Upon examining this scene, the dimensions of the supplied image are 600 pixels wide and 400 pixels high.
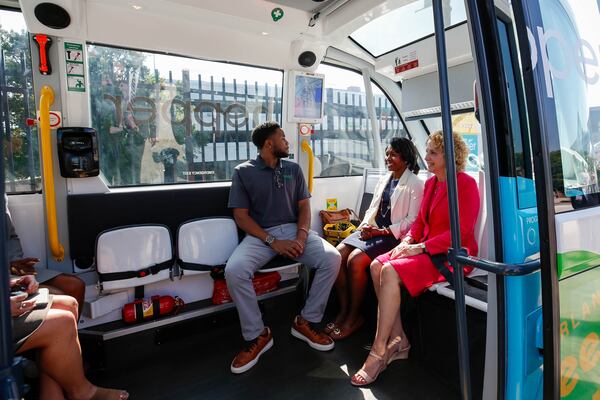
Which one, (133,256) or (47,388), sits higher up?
(133,256)

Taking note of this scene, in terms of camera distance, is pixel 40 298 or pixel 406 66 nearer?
pixel 40 298

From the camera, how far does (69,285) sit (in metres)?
2.54

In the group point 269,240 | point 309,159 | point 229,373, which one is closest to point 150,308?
point 229,373

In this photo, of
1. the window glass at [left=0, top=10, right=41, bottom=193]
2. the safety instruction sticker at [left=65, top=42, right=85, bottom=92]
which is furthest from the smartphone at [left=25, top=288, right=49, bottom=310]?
the safety instruction sticker at [left=65, top=42, right=85, bottom=92]

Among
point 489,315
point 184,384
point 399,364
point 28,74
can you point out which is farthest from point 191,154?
point 489,315

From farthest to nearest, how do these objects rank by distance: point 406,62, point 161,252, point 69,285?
point 406,62, point 161,252, point 69,285

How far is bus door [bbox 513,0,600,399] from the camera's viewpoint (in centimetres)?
114

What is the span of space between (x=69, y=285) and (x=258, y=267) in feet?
4.30

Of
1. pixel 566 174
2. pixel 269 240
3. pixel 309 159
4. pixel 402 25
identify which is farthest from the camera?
pixel 309 159

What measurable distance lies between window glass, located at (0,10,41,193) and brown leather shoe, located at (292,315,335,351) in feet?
7.56

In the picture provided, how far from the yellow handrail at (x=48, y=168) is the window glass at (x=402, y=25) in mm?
2616

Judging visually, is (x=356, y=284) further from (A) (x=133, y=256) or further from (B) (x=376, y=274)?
(A) (x=133, y=256)

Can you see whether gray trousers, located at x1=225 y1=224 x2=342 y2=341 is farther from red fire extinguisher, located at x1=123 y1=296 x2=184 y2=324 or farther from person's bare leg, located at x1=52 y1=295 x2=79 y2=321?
person's bare leg, located at x1=52 y1=295 x2=79 y2=321

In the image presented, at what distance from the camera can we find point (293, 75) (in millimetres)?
3889
